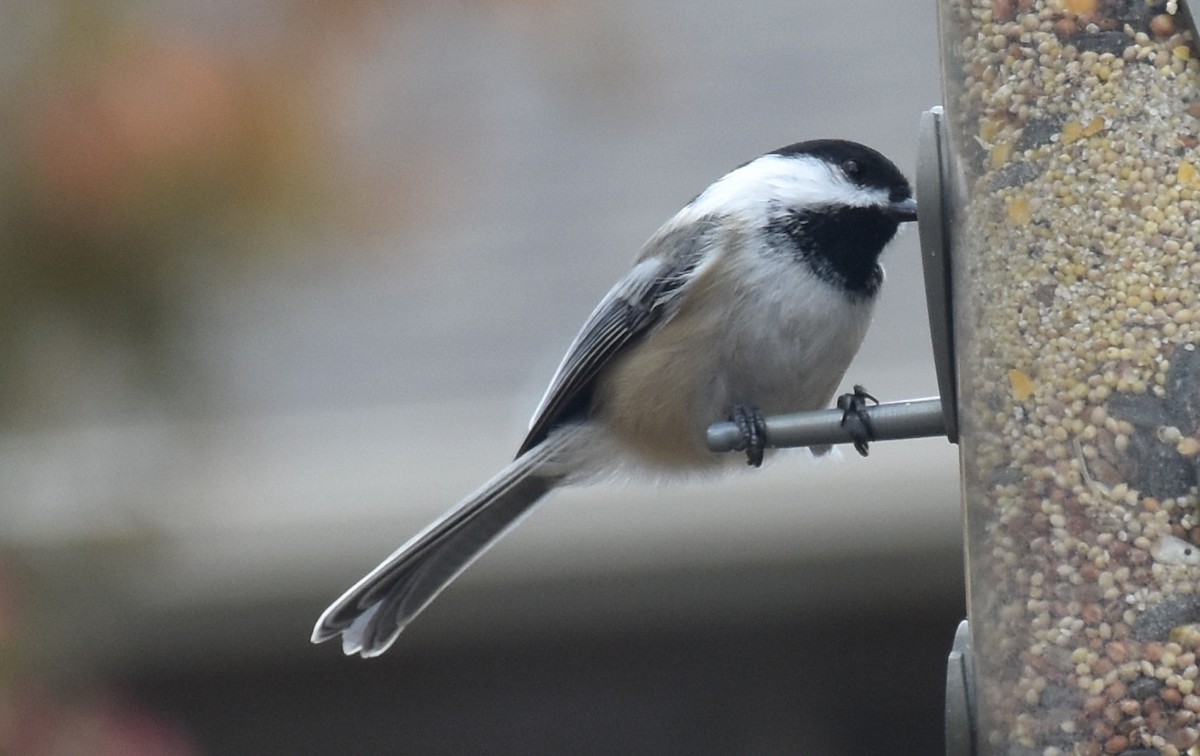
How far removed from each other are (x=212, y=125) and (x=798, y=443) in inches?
43.7

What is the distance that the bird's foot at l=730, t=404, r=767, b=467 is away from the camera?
8.25 ft

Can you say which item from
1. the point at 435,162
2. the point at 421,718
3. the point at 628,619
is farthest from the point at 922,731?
the point at 435,162

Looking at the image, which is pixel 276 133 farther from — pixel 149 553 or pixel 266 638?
pixel 266 638

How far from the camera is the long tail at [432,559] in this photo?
9.23 ft

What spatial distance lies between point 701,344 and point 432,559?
0.63 meters

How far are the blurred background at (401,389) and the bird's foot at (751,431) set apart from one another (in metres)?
0.66

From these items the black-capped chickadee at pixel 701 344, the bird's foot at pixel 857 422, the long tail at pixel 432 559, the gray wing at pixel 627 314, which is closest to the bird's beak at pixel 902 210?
the black-capped chickadee at pixel 701 344

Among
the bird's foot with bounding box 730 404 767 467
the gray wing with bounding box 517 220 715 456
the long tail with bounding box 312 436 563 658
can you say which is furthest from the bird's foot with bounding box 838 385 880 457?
the long tail with bounding box 312 436 563 658

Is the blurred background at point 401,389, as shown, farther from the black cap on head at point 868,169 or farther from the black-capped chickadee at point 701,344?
the black cap on head at point 868,169

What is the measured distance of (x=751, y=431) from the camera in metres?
2.56

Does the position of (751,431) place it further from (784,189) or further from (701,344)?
(784,189)

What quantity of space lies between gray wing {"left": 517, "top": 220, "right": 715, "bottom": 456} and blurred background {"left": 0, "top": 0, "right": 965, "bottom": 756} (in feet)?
1.26

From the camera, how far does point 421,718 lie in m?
4.54

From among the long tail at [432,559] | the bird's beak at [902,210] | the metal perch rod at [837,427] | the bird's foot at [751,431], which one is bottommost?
the long tail at [432,559]
